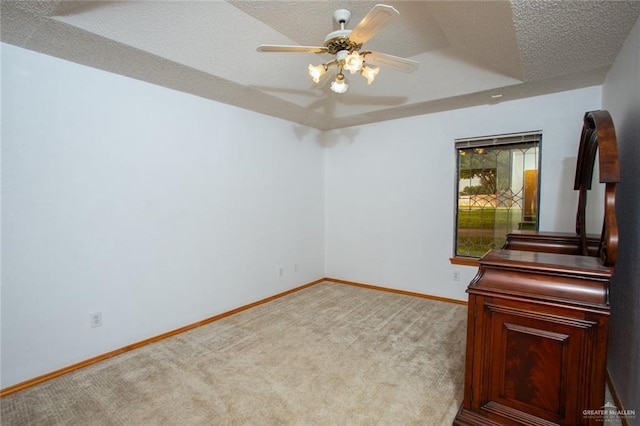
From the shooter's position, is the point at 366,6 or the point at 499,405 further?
the point at 366,6

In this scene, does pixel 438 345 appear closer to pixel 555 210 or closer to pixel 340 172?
pixel 555 210

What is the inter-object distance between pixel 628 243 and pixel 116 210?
3627 mm

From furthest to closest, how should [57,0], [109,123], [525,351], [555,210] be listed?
[555,210]
[109,123]
[57,0]
[525,351]

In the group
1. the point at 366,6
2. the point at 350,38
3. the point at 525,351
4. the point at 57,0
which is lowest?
the point at 525,351

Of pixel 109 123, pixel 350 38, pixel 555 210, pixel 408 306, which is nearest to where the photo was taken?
pixel 350 38

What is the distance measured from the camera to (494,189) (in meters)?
3.48

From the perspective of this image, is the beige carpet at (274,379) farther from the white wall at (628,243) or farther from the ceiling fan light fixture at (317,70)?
the ceiling fan light fixture at (317,70)

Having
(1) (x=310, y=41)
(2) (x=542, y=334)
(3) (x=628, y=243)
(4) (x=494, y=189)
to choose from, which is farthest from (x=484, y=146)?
(2) (x=542, y=334)

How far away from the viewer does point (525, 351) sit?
143 cm

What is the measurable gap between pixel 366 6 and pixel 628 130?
1875 millimetres

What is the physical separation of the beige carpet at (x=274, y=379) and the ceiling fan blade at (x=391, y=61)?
2236 mm

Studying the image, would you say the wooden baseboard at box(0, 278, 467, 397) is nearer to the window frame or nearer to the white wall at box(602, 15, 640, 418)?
the window frame

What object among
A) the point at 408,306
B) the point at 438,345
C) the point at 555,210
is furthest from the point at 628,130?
the point at 408,306

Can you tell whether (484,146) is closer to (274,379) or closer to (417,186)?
(417,186)
